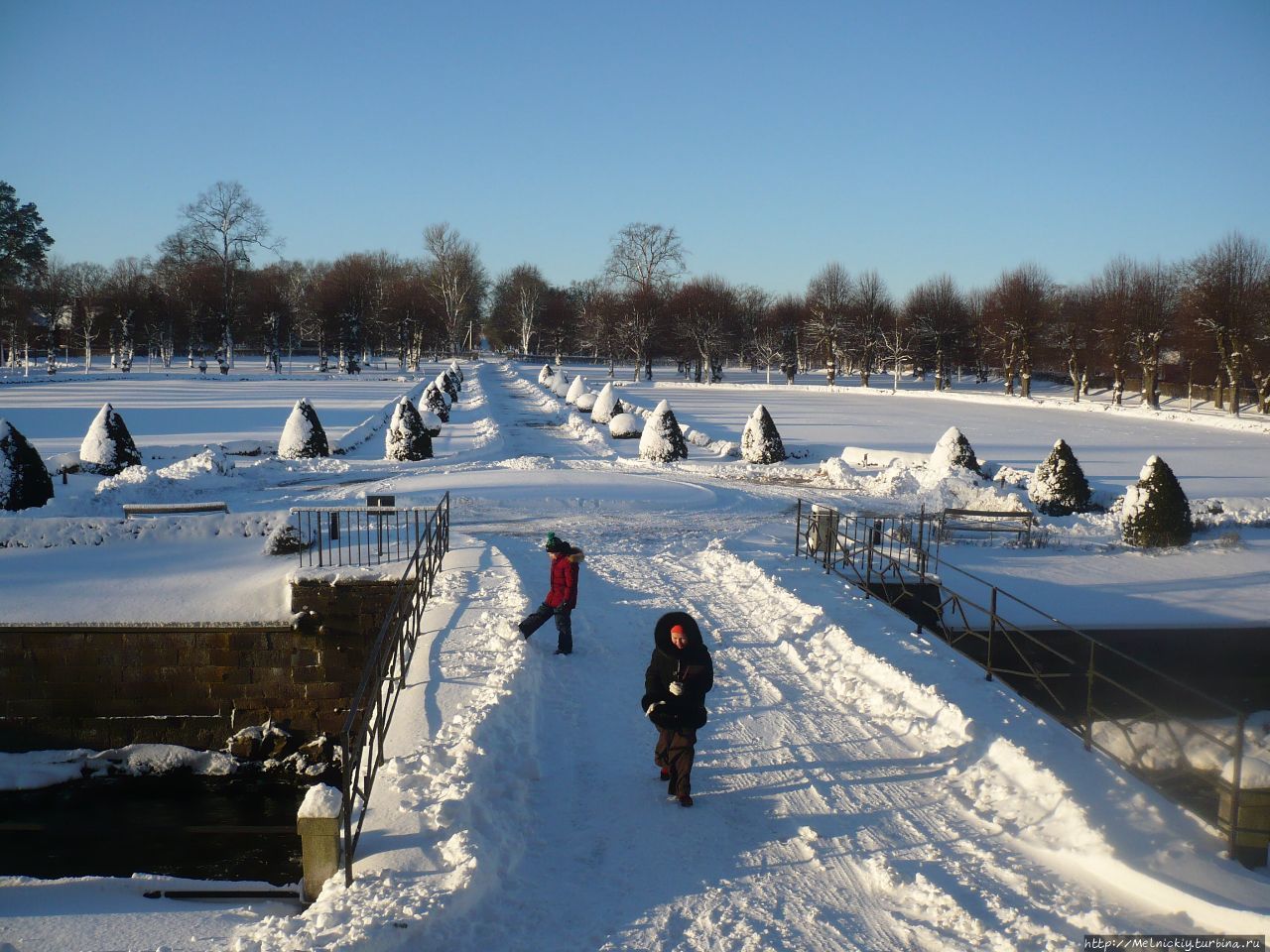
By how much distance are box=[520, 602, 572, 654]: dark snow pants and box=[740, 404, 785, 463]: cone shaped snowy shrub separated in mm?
18540

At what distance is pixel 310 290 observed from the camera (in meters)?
85.8

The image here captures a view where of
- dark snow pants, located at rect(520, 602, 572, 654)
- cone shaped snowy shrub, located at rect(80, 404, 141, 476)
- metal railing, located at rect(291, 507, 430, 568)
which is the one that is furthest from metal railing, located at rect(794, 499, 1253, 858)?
cone shaped snowy shrub, located at rect(80, 404, 141, 476)

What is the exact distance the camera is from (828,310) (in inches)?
3150

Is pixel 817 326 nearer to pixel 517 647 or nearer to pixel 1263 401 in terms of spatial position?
pixel 1263 401

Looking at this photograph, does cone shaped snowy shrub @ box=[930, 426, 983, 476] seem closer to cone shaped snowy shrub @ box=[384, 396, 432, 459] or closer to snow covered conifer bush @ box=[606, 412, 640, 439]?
snow covered conifer bush @ box=[606, 412, 640, 439]

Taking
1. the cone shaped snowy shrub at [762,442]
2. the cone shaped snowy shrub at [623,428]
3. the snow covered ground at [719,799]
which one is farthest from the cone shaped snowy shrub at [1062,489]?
the cone shaped snowy shrub at [623,428]

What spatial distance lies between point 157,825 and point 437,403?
3110 centimetres

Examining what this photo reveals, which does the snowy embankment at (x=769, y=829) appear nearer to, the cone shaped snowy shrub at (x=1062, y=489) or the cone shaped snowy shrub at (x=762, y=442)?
the cone shaped snowy shrub at (x=1062, y=489)

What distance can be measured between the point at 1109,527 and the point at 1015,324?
172 feet

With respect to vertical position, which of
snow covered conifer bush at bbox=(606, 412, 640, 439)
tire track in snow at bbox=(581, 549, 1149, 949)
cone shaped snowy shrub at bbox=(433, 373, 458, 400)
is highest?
cone shaped snowy shrub at bbox=(433, 373, 458, 400)

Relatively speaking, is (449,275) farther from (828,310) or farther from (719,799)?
(719,799)

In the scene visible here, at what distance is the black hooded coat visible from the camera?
5891mm

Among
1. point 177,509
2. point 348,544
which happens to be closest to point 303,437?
point 177,509

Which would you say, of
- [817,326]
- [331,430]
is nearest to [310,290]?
[817,326]
